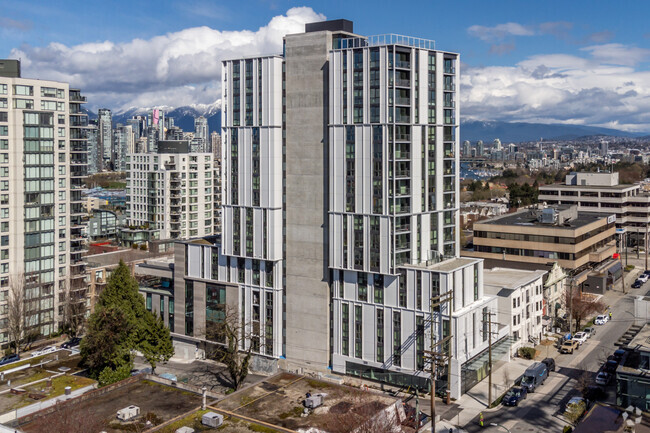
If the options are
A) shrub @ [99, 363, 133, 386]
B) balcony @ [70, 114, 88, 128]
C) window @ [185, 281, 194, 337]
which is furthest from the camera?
balcony @ [70, 114, 88, 128]

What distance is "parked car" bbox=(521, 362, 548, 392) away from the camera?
215ft

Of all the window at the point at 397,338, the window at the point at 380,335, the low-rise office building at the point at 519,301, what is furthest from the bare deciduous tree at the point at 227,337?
the low-rise office building at the point at 519,301

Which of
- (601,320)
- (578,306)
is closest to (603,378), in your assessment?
(578,306)

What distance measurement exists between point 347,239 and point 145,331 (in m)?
25.0

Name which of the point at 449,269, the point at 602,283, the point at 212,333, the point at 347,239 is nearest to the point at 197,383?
the point at 212,333

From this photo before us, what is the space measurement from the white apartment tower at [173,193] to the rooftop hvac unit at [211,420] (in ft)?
330

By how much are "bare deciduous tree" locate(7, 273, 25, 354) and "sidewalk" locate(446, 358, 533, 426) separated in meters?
56.2

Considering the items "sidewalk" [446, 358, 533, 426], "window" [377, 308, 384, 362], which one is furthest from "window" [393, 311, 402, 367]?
"sidewalk" [446, 358, 533, 426]

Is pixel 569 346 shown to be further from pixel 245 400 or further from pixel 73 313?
pixel 73 313

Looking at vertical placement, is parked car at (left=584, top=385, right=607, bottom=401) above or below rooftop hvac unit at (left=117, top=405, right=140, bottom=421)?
below

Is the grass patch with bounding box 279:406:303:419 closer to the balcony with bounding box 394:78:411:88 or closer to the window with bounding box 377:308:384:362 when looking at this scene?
the window with bounding box 377:308:384:362

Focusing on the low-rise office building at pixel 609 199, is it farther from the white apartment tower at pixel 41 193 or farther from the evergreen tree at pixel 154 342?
the evergreen tree at pixel 154 342

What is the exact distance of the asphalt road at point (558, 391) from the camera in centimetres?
5756

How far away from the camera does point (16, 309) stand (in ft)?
268
